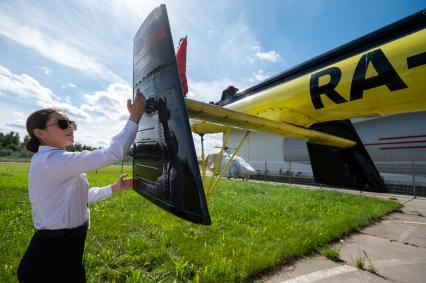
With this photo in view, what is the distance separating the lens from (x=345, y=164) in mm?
3594

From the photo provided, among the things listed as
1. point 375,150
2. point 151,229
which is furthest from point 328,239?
point 375,150

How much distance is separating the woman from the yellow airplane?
322mm

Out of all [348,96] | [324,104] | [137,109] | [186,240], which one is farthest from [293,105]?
[186,240]

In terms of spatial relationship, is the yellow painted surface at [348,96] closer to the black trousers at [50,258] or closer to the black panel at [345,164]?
the black panel at [345,164]

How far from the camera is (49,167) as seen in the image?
1331 millimetres

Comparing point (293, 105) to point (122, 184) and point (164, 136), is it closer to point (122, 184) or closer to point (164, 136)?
point (164, 136)

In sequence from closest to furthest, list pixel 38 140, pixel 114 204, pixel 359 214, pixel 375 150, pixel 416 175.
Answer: pixel 38 140, pixel 359 214, pixel 114 204, pixel 416 175, pixel 375 150

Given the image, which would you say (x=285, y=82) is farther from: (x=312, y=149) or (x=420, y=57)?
(x=420, y=57)

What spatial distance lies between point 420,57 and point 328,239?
10.2 ft

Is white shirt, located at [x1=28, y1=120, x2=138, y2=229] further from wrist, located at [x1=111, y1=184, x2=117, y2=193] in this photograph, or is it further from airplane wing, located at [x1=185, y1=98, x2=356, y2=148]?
airplane wing, located at [x1=185, y1=98, x2=356, y2=148]

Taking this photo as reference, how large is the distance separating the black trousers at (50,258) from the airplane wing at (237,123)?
1218mm

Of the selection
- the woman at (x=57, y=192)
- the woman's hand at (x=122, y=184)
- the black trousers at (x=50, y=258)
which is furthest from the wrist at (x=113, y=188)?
the black trousers at (x=50, y=258)

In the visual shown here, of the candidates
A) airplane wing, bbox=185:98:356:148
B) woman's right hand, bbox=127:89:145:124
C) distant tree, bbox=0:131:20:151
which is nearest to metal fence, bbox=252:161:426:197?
airplane wing, bbox=185:98:356:148

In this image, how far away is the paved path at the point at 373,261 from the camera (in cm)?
285
